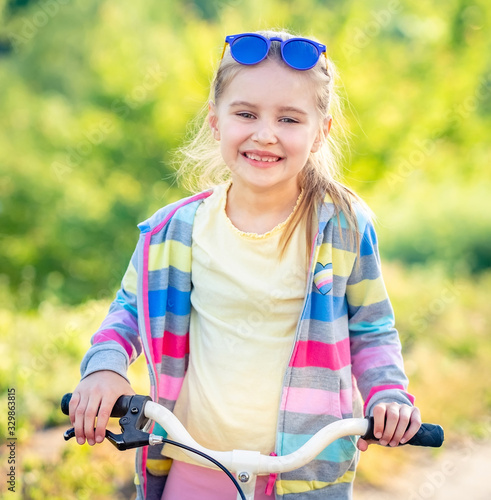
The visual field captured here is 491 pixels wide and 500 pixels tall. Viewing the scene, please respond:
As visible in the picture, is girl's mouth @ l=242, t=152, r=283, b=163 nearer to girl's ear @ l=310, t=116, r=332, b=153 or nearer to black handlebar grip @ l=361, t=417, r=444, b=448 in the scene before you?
girl's ear @ l=310, t=116, r=332, b=153

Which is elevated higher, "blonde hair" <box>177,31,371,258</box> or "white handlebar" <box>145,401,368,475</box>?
"blonde hair" <box>177,31,371,258</box>

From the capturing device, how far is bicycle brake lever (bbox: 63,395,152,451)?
1.54m

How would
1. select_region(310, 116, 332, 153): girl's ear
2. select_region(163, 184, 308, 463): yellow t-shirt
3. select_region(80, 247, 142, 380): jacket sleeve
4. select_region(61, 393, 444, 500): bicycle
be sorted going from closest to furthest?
1. select_region(61, 393, 444, 500): bicycle
2. select_region(80, 247, 142, 380): jacket sleeve
3. select_region(163, 184, 308, 463): yellow t-shirt
4. select_region(310, 116, 332, 153): girl's ear

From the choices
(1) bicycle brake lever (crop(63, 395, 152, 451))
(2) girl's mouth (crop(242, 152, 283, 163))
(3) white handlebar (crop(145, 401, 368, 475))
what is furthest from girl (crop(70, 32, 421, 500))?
(3) white handlebar (crop(145, 401, 368, 475))

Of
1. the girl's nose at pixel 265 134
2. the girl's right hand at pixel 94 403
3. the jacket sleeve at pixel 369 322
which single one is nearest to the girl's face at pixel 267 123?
the girl's nose at pixel 265 134

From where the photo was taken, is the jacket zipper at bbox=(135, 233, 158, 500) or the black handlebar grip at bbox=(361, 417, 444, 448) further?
the jacket zipper at bbox=(135, 233, 158, 500)

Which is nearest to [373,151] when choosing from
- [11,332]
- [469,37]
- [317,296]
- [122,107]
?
[122,107]

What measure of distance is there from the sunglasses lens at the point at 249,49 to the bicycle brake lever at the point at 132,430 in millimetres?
973

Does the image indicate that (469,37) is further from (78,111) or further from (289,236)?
(289,236)

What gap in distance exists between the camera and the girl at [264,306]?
1.82 m

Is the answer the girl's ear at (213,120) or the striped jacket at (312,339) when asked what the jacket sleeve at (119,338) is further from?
the girl's ear at (213,120)

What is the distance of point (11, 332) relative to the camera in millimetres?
4941

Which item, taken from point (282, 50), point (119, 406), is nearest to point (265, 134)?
point (282, 50)

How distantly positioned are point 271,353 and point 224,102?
2.48ft
